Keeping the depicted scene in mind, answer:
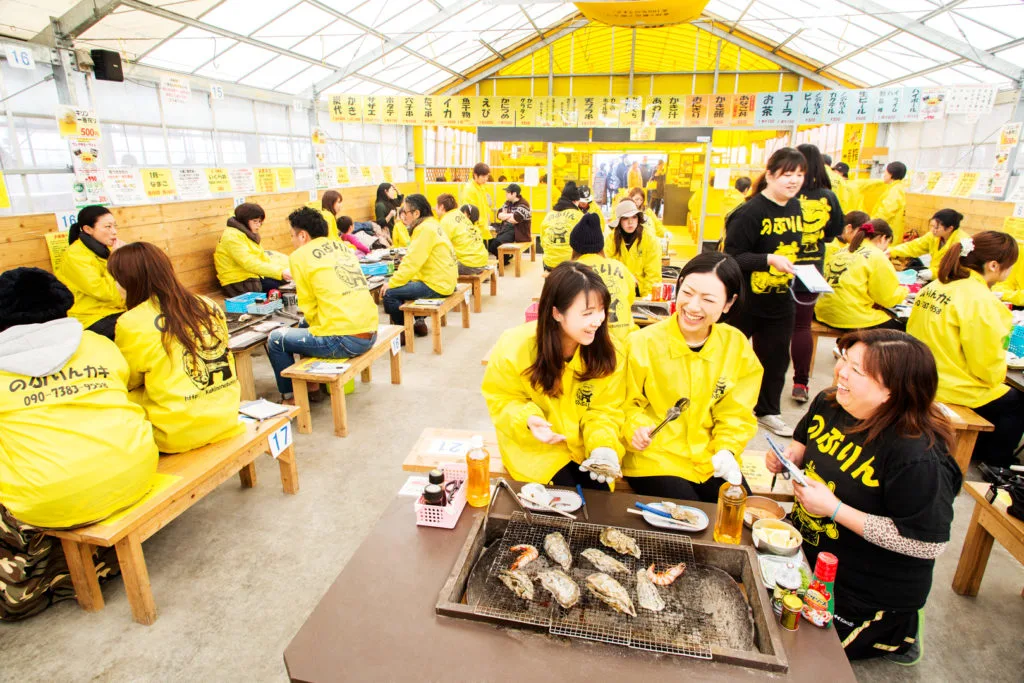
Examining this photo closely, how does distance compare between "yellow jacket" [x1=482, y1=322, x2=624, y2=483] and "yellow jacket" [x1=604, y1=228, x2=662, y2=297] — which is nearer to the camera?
"yellow jacket" [x1=482, y1=322, x2=624, y2=483]

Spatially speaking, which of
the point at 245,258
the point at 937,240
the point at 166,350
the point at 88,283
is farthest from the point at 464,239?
the point at 937,240

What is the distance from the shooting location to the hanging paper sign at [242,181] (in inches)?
276

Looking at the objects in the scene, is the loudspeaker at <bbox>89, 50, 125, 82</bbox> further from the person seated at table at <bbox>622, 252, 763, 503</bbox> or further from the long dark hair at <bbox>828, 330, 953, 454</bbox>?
the long dark hair at <bbox>828, 330, 953, 454</bbox>

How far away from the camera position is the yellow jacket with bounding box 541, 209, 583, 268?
22.6 feet

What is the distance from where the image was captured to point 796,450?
2201 millimetres

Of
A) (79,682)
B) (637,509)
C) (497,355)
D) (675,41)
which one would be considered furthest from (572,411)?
(675,41)

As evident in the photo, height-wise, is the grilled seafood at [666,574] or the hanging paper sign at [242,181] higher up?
the hanging paper sign at [242,181]

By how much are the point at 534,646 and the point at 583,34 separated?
17.2 metres

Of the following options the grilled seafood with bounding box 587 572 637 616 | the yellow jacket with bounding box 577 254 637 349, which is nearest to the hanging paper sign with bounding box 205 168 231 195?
the yellow jacket with bounding box 577 254 637 349

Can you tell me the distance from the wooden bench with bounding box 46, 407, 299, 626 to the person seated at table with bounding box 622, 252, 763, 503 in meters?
2.07

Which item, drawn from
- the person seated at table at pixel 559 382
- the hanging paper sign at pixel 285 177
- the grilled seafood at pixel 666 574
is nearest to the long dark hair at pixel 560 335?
the person seated at table at pixel 559 382

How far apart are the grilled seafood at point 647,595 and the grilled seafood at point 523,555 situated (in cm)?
31

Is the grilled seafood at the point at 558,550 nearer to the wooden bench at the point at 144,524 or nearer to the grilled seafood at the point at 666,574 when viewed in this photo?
the grilled seafood at the point at 666,574

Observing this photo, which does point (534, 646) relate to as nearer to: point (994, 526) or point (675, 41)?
point (994, 526)
